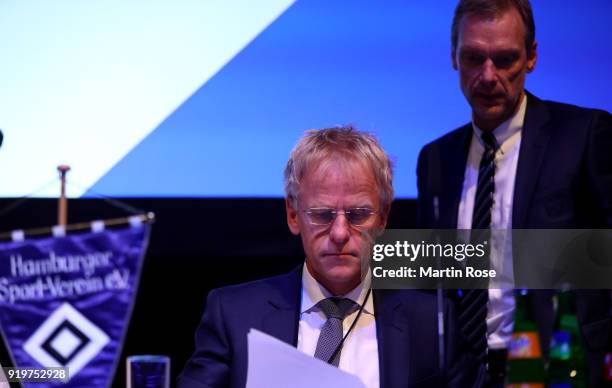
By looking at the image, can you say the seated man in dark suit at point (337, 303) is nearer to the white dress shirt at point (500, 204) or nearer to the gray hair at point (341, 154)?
the gray hair at point (341, 154)

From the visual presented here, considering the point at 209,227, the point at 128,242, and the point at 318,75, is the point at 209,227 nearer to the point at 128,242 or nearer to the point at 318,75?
the point at 318,75

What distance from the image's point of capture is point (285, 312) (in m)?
1.89

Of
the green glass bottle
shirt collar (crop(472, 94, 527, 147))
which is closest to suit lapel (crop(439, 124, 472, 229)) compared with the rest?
shirt collar (crop(472, 94, 527, 147))

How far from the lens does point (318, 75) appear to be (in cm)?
333

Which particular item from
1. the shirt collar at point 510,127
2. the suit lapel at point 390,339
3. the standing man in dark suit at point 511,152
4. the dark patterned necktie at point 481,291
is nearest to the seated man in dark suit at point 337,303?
the suit lapel at point 390,339

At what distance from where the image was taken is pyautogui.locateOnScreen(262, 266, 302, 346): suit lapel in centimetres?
186

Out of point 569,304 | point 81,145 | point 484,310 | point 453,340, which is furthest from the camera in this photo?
point 81,145

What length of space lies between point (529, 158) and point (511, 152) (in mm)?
72

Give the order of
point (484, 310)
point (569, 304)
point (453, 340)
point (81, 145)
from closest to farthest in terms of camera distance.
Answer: point (569, 304), point (453, 340), point (484, 310), point (81, 145)

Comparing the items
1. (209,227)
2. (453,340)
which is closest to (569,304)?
(453,340)

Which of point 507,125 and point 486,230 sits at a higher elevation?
point 507,125

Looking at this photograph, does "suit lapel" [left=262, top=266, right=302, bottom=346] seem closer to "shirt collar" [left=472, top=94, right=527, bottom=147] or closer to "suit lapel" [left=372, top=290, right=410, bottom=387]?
"suit lapel" [left=372, top=290, right=410, bottom=387]

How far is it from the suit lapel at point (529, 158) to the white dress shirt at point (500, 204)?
2cm

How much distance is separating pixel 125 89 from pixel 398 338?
1.72 meters
